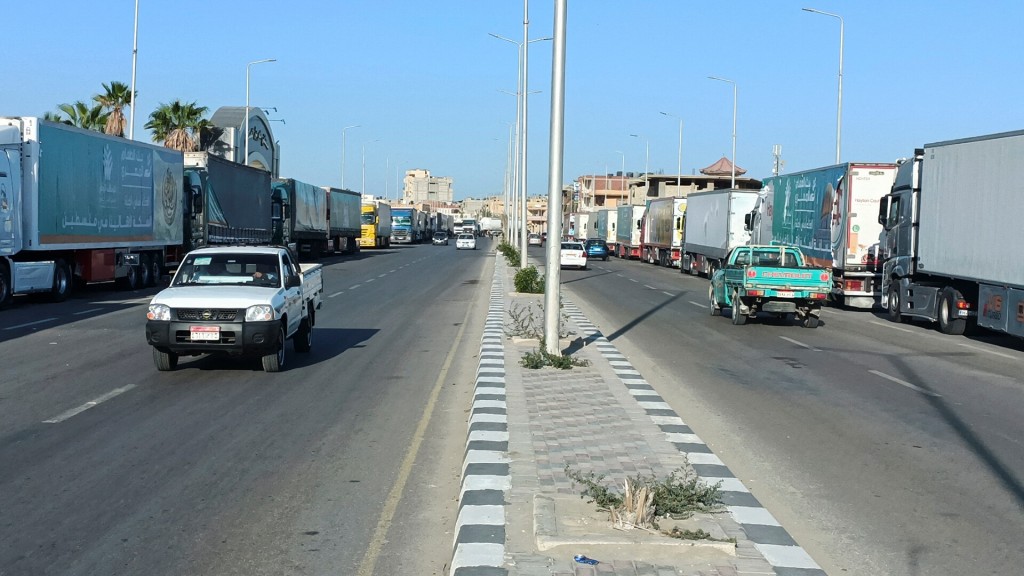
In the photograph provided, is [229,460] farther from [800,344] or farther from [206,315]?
[800,344]

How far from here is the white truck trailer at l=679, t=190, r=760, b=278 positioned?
144ft

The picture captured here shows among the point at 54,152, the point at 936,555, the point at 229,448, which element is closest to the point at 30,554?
the point at 229,448

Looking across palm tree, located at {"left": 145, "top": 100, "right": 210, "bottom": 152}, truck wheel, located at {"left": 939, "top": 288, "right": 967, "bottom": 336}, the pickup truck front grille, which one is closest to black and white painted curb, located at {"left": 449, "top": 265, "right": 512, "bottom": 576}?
the pickup truck front grille

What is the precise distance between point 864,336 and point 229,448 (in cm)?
1606

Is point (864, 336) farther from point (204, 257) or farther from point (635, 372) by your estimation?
point (204, 257)

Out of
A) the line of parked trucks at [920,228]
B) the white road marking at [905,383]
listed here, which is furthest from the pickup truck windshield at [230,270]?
the line of parked trucks at [920,228]

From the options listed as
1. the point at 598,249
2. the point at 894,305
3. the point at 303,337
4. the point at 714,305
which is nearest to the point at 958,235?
the point at 894,305

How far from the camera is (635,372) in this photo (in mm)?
14406

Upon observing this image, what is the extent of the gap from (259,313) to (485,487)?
6.64 m

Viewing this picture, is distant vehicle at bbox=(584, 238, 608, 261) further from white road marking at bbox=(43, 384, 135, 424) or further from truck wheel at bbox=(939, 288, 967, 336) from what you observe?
white road marking at bbox=(43, 384, 135, 424)

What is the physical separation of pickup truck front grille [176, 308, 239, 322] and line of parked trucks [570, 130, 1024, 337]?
13.7 m

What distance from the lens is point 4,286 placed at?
2422cm

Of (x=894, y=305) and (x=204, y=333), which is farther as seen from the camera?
(x=894, y=305)

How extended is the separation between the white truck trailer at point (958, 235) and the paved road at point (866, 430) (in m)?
0.96
